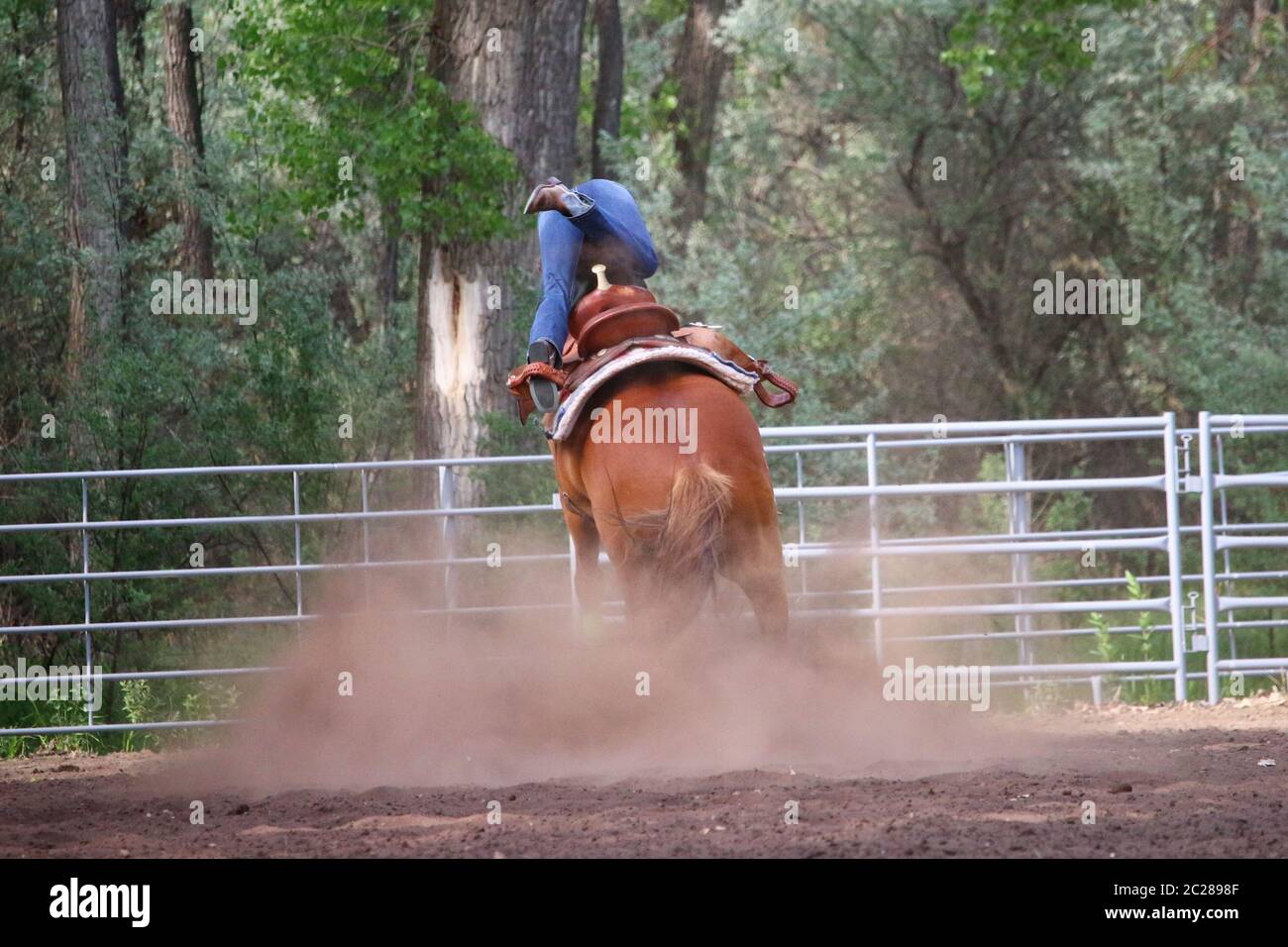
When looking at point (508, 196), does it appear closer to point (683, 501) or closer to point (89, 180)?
point (89, 180)

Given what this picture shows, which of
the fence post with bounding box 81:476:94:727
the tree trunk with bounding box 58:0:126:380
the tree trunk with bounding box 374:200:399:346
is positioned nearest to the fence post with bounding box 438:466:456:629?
the fence post with bounding box 81:476:94:727

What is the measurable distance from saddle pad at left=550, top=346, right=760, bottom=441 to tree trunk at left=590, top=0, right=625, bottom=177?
12845 millimetres

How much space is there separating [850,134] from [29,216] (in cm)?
1192

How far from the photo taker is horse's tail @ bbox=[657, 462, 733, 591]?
5762mm

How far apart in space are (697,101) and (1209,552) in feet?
45.3

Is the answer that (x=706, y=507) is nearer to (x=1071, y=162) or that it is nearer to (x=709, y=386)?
(x=709, y=386)

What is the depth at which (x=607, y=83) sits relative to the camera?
1905 cm

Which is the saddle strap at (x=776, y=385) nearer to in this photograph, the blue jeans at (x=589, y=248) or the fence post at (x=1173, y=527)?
the blue jeans at (x=589, y=248)

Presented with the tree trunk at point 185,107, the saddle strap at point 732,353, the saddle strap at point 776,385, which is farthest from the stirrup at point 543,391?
the tree trunk at point 185,107

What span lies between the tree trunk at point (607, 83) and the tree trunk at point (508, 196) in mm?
6005

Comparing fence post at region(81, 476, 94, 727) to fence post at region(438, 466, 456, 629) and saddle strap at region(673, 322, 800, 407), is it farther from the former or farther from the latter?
saddle strap at region(673, 322, 800, 407)

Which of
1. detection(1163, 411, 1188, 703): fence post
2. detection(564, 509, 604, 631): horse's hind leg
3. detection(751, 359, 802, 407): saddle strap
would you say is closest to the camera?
detection(751, 359, 802, 407): saddle strap

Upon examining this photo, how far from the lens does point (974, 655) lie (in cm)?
1134
